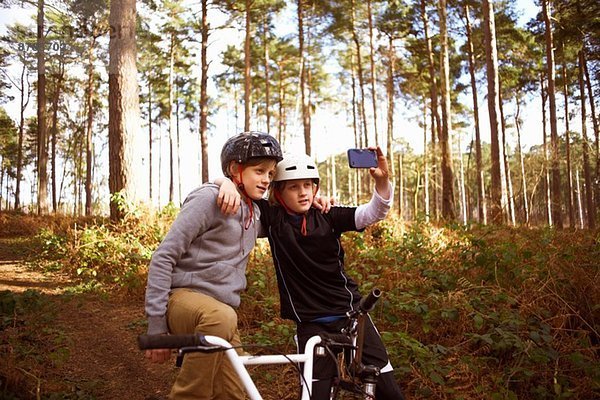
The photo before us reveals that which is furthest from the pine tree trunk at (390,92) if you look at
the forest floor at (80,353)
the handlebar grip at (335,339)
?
the handlebar grip at (335,339)

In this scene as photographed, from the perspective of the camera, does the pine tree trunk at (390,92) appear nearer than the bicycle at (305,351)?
No

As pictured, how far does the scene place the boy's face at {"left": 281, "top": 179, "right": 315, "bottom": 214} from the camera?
2836mm

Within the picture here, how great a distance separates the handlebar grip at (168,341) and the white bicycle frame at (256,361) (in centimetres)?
6

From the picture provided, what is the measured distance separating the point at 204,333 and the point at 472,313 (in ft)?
11.8

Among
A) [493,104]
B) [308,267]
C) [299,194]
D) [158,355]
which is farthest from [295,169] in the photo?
[493,104]

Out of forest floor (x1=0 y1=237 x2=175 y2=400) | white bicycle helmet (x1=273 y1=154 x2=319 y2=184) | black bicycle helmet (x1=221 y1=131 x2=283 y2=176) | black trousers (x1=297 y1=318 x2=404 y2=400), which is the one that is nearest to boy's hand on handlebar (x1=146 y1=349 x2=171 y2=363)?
black trousers (x1=297 y1=318 x2=404 y2=400)

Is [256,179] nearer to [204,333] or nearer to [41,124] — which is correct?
[204,333]

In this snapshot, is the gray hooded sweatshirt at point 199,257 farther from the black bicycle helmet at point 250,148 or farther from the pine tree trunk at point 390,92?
the pine tree trunk at point 390,92

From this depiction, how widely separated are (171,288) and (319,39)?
26224 mm

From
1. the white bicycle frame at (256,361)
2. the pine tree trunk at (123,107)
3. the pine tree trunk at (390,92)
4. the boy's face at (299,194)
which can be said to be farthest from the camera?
the pine tree trunk at (390,92)

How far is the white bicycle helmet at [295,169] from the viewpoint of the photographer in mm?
2791

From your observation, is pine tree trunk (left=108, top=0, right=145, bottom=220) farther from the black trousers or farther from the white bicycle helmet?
the black trousers

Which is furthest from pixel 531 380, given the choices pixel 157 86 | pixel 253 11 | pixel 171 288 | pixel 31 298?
pixel 157 86

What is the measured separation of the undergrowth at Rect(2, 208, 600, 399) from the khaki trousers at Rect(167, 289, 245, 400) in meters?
2.36
